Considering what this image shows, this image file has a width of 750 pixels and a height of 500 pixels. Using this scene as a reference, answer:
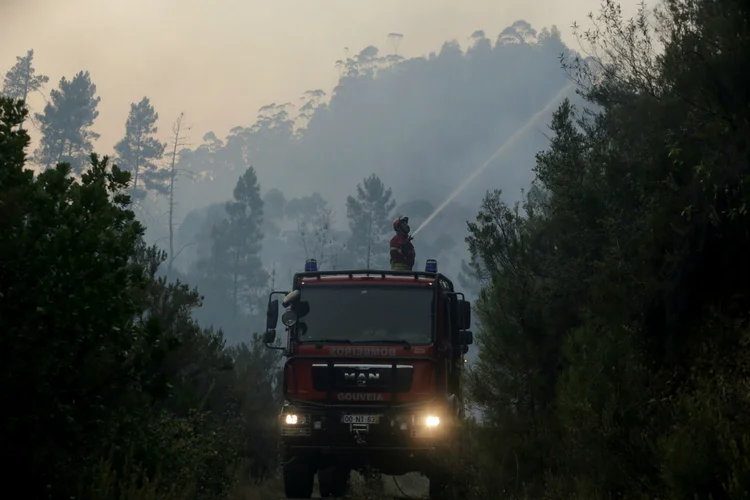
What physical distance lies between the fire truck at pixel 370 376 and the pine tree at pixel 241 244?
361ft

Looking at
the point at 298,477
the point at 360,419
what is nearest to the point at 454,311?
the point at 360,419

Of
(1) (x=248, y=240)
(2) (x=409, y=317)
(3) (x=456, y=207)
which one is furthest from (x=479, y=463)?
(3) (x=456, y=207)

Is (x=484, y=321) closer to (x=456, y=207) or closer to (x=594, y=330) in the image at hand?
(x=594, y=330)

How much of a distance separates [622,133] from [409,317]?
12.1 feet

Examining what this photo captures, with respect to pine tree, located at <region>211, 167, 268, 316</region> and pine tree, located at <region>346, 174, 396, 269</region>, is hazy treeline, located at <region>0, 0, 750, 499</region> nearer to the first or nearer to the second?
pine tree, located at <region>346, 174, 396, 269</region>

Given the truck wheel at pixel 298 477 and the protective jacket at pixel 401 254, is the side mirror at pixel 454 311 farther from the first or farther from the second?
the truck wheel at pixel 298 477

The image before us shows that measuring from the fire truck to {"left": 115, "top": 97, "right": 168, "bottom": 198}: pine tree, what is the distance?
4435 inches

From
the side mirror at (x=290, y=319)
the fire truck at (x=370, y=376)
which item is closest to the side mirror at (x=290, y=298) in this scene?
the fire truck at (x=370, y=376)

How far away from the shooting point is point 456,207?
197 meters

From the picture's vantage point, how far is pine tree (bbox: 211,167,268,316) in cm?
12356

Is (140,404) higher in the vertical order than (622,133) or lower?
lower

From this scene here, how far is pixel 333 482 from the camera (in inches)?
596

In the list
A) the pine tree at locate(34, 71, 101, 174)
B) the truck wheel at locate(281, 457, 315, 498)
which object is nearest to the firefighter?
the truck wheel at locate(281, 457, 315, 498)

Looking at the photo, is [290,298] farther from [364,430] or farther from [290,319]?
[364,430]
